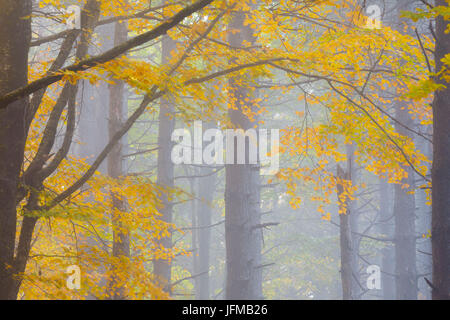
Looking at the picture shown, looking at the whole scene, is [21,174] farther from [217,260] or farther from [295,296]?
[295,296]

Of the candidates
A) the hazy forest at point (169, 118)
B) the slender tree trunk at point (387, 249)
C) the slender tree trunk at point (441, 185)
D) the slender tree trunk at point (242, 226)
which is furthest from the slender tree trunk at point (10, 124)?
the slender tree trunk at point (387, 249)

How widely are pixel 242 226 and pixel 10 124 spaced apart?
5.23m

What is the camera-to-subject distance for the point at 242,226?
862 centimetres

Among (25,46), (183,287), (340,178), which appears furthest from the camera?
(183,287)

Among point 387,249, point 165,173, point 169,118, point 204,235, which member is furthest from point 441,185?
point 387,249

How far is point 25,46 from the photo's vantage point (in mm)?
4531

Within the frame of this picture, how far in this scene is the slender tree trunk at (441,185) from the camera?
5.04 m

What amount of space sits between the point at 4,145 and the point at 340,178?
6.94 m

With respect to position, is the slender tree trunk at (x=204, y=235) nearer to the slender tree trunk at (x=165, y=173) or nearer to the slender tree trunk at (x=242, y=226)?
the slender tree trunk at (x=165, y=173)

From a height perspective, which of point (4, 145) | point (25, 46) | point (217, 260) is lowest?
point (217, 260)

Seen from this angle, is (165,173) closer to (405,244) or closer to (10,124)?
(10,124)

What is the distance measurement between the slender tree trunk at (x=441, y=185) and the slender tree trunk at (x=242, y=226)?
385 cm
